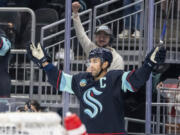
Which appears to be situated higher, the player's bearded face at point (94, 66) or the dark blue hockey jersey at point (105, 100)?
the player's bearded face at point (94, 66)

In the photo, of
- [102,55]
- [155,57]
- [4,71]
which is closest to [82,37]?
[4,71]

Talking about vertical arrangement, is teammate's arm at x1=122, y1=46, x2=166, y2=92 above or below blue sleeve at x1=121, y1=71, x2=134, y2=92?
above

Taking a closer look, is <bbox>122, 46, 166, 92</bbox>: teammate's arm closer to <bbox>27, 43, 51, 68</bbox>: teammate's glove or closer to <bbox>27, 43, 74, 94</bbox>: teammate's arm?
<bbox>27, 43, 74, 94</bbox>: teammate's arm

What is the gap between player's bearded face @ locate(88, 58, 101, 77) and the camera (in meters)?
5.85

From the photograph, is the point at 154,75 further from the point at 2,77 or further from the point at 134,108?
the point at 2,77

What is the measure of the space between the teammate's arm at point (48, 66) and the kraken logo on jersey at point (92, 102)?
234 mm

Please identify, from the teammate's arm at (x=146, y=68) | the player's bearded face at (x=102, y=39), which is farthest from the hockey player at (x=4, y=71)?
the teammate's arm at (x=146, y=68)

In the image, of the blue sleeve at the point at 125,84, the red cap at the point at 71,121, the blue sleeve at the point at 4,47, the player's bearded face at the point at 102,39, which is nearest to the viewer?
the red cap at the point at 71,121

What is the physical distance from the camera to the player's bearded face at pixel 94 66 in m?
5.85

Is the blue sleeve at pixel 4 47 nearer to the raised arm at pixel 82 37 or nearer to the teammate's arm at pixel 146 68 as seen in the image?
the raised arm at pixel 82 37

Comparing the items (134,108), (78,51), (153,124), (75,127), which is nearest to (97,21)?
(78,51)

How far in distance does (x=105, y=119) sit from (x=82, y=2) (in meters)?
4.40

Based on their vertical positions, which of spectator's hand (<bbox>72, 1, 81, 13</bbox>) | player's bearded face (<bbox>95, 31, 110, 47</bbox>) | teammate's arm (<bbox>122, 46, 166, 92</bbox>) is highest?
spectator's hand (<bbox>72, 1, 81, 13</bbox>)

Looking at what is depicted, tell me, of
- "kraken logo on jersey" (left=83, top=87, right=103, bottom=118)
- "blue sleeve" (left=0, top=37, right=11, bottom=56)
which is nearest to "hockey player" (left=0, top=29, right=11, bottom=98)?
"blue sleeve" (left=0, top=37, right=11, bottom=56)
